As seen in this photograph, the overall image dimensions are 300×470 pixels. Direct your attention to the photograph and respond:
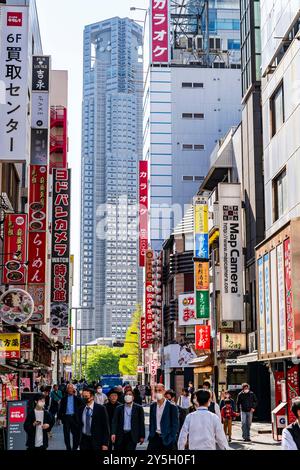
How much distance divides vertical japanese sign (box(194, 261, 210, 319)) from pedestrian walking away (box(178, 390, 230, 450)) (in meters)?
40.4

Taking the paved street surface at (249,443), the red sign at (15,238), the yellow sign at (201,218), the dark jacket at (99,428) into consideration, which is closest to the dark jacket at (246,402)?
the paved street surface at (249,443)

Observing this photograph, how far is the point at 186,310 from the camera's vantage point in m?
69.4

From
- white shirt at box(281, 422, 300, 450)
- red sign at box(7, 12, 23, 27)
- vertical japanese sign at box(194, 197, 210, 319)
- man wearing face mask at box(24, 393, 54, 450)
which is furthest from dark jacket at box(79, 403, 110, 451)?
vertical japanese sign at box(194, 197, 210, 319)

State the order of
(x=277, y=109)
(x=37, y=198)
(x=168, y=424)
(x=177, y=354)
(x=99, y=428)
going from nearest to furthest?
(x=168, y=424) < (x=99, y=428) < (x=277, y=109) < (x=37, y=198) < (x=177, y=354)

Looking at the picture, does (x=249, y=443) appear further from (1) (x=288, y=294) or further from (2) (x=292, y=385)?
(1) (x=288, y=294)

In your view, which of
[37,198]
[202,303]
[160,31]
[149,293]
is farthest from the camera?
[160,31]

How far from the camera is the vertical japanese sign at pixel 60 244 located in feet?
148

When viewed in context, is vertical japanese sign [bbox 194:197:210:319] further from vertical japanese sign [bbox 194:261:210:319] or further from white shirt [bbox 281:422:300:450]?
white shirt [bbox 281:422:300:450]

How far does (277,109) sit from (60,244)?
15725 mm

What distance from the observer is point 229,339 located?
42.1m

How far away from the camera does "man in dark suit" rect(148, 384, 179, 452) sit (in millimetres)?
14336

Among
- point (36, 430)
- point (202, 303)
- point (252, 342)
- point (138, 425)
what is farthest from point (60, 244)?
point (138, 425)
